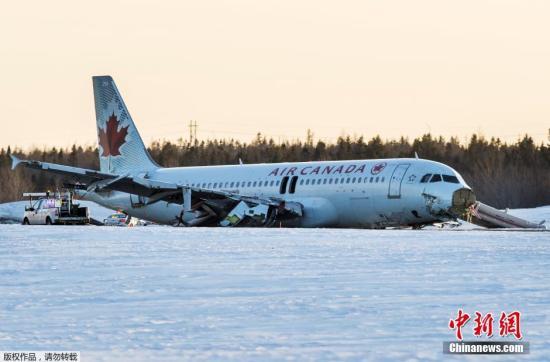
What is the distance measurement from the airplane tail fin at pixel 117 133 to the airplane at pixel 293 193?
2.41ft

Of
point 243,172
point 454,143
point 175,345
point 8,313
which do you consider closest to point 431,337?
point 175,345

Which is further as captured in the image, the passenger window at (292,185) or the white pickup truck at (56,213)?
the white pickup truck at (56,213)

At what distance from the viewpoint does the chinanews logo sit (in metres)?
13.2

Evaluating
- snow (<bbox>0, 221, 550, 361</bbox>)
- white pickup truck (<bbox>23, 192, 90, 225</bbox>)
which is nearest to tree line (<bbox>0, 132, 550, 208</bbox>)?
white pickup truck (<bbox>23, 192, 90, 225</bbox>)

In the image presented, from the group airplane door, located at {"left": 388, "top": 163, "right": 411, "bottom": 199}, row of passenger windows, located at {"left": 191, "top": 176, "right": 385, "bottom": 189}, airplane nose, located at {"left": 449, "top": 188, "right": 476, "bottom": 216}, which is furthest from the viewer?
row of passenger windows, located at {"left": 191, "top": 176, "right": 385, "bottom": 189}

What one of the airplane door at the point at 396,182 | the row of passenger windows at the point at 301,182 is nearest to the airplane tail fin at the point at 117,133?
the row of passenger windows at the point at 301,182

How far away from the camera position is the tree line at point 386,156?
348 ft

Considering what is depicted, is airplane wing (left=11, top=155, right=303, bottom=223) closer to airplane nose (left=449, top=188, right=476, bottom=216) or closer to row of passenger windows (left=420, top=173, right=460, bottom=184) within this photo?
row of passenger windows (left=420, top=173, right=460, bottom=184)

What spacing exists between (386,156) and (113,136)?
7190 cm

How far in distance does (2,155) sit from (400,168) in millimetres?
108843

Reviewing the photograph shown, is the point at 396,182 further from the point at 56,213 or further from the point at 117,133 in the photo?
the point at 56,213

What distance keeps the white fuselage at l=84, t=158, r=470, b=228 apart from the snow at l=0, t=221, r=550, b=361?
554 inches

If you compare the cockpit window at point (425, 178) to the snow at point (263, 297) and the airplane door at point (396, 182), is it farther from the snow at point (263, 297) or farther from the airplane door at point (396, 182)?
the snow at point (263, 297)

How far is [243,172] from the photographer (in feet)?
174
